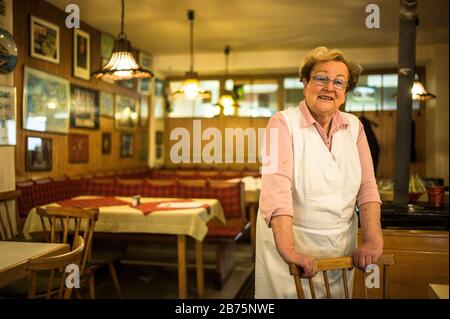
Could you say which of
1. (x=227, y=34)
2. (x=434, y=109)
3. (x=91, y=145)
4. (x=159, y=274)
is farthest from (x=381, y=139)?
(x=91, y=145)

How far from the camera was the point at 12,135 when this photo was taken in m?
2.09

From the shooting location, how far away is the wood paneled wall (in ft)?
7.72

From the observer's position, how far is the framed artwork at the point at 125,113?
3.44 m

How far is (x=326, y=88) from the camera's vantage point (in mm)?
1547

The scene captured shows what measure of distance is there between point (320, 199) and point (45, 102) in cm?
207

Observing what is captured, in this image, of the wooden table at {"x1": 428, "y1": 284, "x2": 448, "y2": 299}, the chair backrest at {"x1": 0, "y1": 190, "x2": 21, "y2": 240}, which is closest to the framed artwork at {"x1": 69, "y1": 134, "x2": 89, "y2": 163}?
the chair backrest at {"x1": 0, "y1": 190, "x2": 21, "y2": 240}

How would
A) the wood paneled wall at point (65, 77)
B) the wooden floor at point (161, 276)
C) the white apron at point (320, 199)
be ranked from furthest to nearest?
1. the wooden floor at point (161, 276)
2. the wood paneled wall at point (65, 77)
3. the white apron at point (320, 199)

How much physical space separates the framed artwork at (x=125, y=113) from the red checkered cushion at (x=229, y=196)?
39.4 inches

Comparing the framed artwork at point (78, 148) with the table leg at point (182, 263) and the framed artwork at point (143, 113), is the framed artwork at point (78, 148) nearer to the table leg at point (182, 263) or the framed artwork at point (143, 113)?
the framed artwork at point (143, 113)

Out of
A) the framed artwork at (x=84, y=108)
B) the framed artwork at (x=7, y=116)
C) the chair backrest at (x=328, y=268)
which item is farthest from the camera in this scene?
the framed artwork at (x=84, y=108)

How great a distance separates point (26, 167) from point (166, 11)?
160 cm

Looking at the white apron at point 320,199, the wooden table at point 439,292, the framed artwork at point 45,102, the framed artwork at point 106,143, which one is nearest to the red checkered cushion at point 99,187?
the framed artwork at point 106,143

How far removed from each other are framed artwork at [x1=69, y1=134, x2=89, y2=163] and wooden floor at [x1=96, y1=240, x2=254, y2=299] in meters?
1.12
